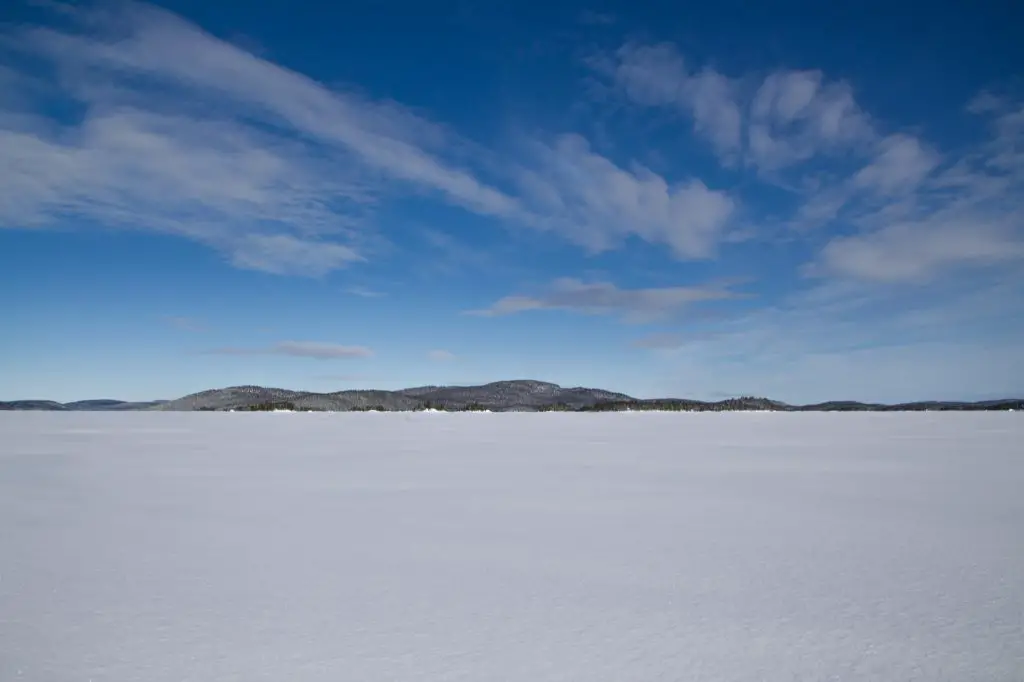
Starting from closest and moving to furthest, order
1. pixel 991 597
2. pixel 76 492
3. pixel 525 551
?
pixel 991 597 < pixel 525 551 < pixel 76 492

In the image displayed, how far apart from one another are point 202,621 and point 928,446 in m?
22.6

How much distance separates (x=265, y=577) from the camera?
17.1ft

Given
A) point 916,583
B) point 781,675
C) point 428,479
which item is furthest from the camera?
point 428,479

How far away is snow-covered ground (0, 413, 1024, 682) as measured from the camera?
139 inches

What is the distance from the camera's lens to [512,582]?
5066 mm

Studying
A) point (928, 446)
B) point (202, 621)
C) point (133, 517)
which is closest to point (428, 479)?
point (133, 517)

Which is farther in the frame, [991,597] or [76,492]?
[76,492]

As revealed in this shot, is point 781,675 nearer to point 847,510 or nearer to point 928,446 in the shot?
point 847,510

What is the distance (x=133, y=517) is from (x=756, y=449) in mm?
17106

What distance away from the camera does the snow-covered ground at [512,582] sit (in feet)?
11.6

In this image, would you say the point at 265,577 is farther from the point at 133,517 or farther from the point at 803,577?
the point at 803,577

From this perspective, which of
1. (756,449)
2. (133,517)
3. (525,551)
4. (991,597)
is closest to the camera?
(991,597)

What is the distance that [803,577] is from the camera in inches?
203

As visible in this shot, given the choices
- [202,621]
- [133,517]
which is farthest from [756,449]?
[202,621]
